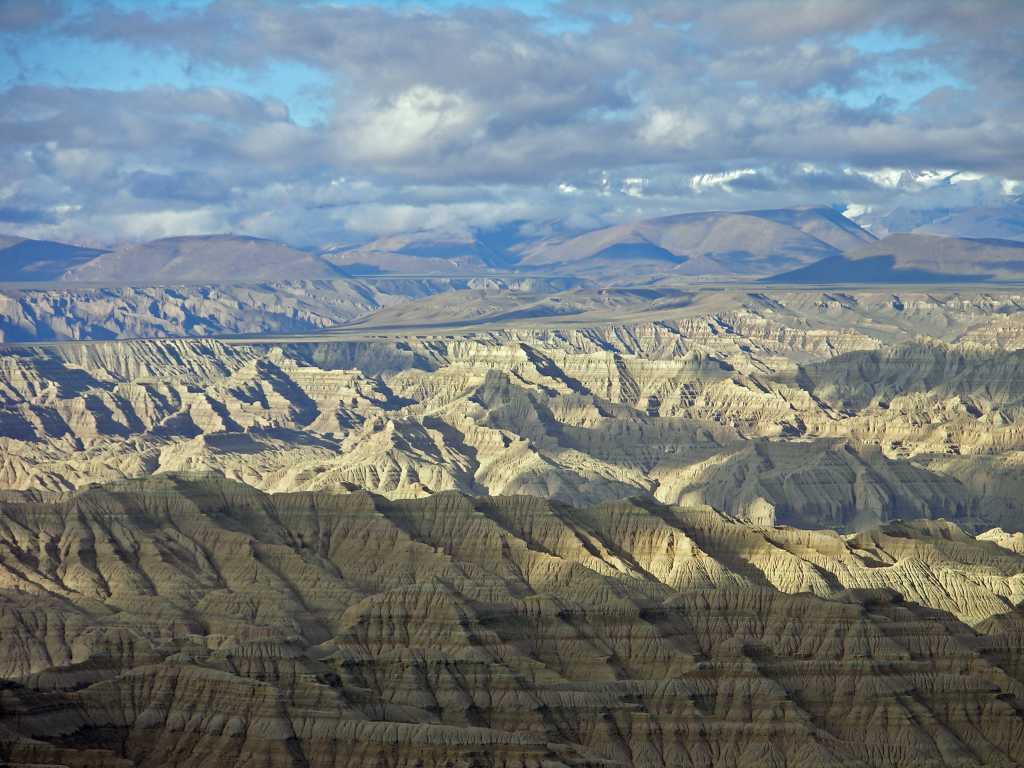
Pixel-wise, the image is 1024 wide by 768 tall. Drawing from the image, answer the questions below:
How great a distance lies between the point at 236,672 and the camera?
10100cm

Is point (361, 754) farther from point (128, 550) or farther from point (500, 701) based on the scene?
point (128, 550)

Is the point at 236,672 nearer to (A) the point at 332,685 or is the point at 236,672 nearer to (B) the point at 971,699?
(A) the point at 332,685

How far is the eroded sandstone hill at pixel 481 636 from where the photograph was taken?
94625 millimetres

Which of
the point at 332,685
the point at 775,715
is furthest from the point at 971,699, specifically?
the point at 332,685

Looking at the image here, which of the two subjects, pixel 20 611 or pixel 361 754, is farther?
pixel 20 611

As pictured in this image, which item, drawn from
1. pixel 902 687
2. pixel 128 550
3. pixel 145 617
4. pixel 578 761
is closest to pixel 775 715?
pixel 902 687

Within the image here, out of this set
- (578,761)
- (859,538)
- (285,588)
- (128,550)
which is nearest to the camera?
(578,761)

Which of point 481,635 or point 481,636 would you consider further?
point 481,635

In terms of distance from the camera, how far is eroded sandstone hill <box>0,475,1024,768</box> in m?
94.6

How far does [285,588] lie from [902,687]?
140 ft

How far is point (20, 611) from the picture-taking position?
12656 cm

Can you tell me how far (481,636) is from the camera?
4493 inches

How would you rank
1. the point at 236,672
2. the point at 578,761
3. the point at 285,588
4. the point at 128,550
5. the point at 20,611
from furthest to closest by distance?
the point at 128,550, the point at 285,588, the point at 20,611, the point at 236,672, the point at 578,761

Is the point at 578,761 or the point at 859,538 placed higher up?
the point at 578,761
